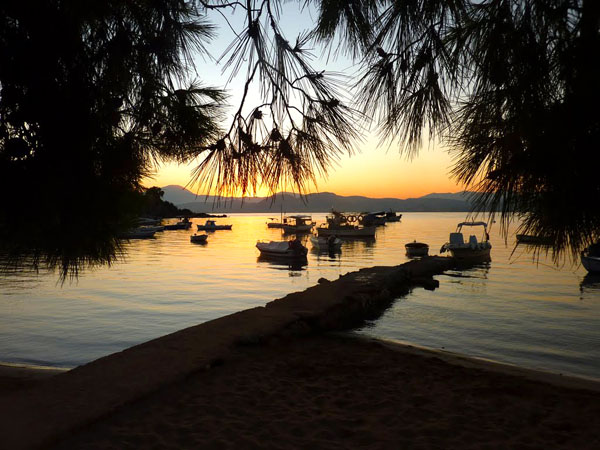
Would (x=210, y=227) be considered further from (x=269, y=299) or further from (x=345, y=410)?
(x=345, y=410)

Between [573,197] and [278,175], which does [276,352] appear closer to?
[278,175]

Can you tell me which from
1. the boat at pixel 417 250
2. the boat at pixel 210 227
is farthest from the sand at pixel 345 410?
the boat at pixel 210 227

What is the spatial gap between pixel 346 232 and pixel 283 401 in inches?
2462

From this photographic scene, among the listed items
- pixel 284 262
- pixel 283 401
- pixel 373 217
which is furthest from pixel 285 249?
pixel 373 217

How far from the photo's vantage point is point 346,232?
6762 centimetres

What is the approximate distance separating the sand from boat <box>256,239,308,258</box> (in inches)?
1296

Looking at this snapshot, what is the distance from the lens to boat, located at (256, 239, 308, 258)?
4066cm

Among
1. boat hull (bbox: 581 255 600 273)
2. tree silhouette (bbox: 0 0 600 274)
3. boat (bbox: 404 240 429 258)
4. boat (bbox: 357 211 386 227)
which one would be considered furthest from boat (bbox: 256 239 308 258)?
boat (bbox: 357 211 386 227)

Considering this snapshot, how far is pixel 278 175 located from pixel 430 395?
4.43 m

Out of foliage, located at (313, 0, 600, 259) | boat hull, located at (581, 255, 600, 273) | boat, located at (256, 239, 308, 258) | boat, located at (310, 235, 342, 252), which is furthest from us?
boat, located at (310, 235, 342, 252)

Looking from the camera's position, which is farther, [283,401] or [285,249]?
[285,249]

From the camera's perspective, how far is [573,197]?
244 cm

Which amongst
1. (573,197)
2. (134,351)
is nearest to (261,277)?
(134,351)

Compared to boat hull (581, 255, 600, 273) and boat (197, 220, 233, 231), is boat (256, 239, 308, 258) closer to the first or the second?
boat hull (581, 255, 600, 273)
